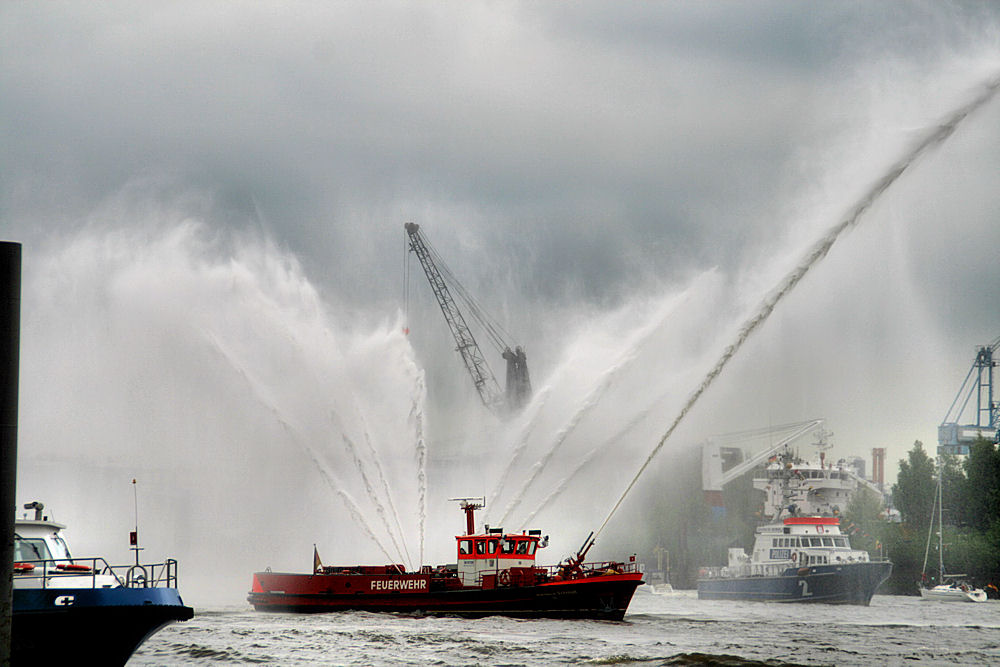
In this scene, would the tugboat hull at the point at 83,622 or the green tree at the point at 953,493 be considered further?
the green tree at the point at 953,493

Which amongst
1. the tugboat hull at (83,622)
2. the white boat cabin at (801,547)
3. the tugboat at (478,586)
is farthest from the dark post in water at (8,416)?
the white boat cabin at (801,547)

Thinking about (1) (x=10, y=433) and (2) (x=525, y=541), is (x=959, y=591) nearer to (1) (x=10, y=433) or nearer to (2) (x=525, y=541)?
(2) (x=525, y=541)

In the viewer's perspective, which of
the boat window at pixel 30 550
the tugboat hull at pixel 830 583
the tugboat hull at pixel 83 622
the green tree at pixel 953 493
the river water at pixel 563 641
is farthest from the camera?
the green tree at pixel 953 493

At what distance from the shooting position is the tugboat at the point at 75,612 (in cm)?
2609

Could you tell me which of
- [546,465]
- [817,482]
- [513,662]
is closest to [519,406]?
[817,482]

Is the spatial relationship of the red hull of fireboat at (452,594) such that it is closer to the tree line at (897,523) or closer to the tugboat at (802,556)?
the tugboat at (802,556)

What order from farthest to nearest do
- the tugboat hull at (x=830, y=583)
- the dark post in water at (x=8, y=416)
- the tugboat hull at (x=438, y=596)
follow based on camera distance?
the tugboat hull at (x=830, y=583) → the tugboat hull at (x=438, y=596) → the dark post in water at (x=8, y=416)

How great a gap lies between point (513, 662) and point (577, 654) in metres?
3.15

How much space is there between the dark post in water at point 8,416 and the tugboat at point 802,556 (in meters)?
69.7

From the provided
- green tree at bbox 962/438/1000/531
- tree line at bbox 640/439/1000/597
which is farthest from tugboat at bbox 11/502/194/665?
green tree at bbox 962/438/1000/531

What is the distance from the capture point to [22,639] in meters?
26.1

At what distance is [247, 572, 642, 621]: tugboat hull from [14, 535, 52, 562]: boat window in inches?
1103

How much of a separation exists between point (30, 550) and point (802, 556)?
65843 millimetres

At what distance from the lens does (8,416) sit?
19547 millimetres
